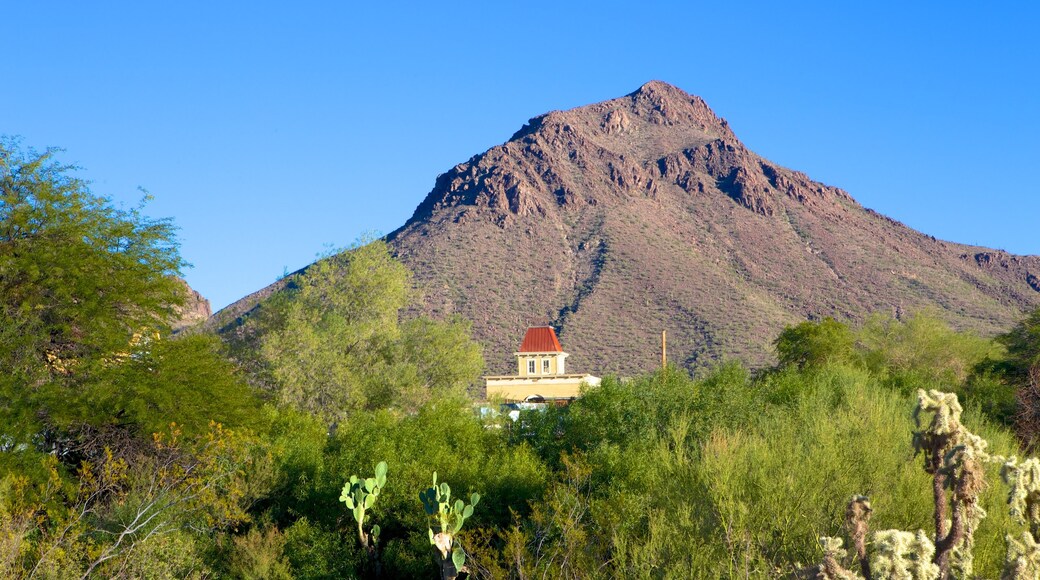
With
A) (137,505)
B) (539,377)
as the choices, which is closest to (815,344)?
(539,377)

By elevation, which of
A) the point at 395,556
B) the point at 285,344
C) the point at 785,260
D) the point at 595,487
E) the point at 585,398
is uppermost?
the point at 785,260

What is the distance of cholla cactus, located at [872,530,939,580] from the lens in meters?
7.78

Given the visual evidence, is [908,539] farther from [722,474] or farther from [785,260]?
[785,260]

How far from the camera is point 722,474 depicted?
18.2 meters

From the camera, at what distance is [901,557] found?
7.95 m

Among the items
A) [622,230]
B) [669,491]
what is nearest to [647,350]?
[622,230]

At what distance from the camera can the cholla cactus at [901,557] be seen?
778cm

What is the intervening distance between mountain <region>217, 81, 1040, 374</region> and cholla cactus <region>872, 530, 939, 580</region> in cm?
7797

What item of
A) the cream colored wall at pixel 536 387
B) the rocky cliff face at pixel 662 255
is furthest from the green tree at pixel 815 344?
the rocky cliff face at pixel 662 255

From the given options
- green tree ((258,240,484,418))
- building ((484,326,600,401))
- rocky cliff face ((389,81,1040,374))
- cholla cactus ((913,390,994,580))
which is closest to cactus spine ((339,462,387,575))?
cholla cactus ((913,390,994,580))

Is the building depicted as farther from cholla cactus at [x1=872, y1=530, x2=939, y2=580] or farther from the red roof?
cholla cactus at [x1=872, y1=530, x2=939, y2=580]

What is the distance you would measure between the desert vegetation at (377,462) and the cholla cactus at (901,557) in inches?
217

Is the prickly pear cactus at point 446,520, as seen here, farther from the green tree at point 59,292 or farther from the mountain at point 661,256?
the mountain at point 661,256

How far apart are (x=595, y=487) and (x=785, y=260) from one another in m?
93.7
